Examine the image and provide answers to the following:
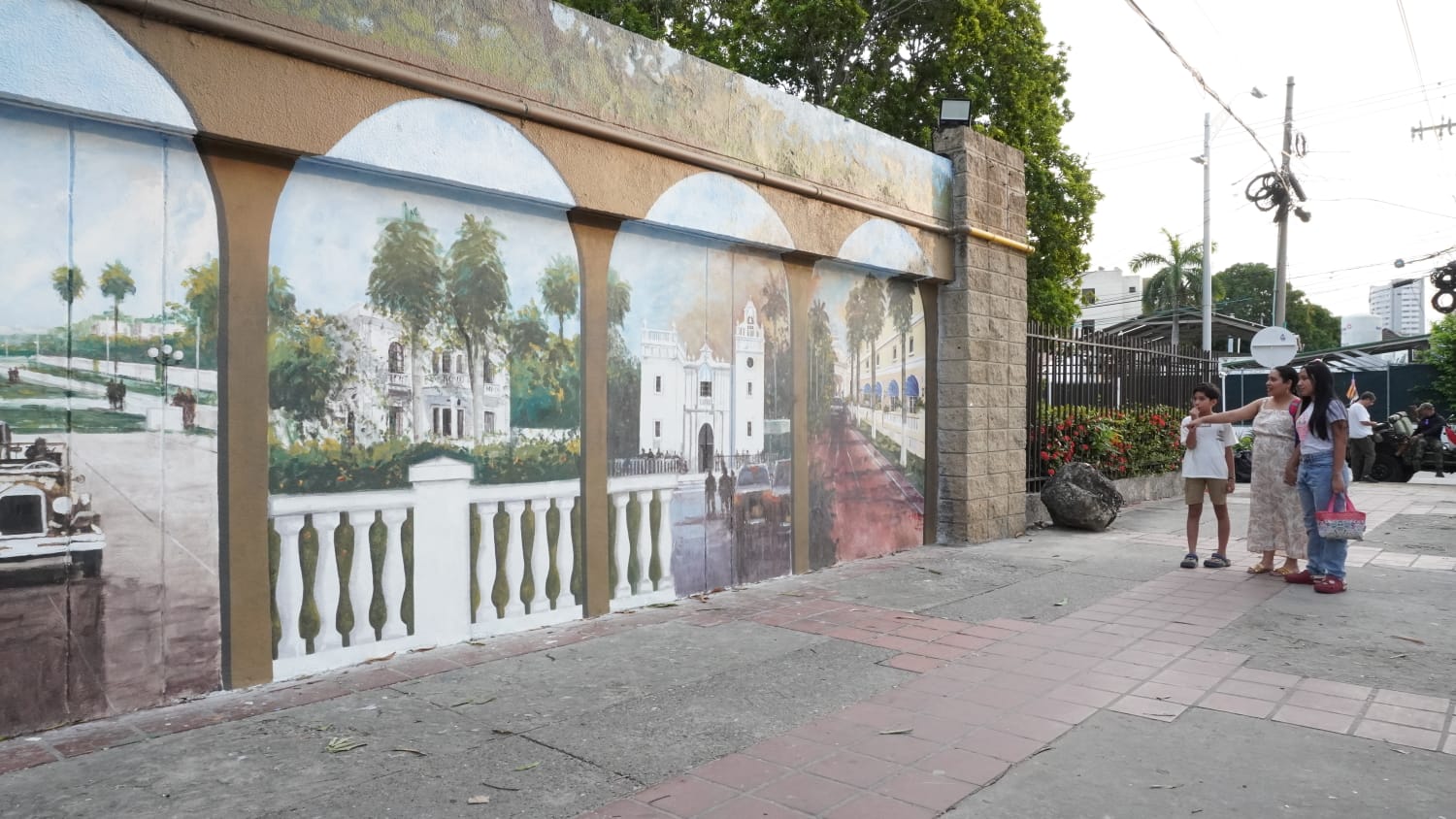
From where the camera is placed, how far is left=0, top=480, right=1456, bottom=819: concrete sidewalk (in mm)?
3008

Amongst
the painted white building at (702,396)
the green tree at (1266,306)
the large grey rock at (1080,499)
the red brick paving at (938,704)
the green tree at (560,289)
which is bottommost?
the red brick paving at (938,704)

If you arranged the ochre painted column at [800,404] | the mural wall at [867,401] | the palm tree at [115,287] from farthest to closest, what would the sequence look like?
the mural wall at [867,401], the ochre painted column at [800,404], the palm tree at [115,287]

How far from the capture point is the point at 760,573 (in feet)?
21.9

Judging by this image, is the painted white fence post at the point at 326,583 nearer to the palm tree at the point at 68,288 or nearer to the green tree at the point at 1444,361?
the palm tree at the point at 68,288

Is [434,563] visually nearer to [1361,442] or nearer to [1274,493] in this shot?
[1274,493]

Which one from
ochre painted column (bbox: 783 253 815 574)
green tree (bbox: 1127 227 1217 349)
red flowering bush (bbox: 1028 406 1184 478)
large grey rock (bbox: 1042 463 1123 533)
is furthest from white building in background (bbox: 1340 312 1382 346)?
ochre painted column (bbox: 783 253 815 574)

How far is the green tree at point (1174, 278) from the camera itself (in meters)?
38.9

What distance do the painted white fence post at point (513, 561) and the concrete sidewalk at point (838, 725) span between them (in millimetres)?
206

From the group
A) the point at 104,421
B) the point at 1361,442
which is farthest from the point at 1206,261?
the point at 104,421

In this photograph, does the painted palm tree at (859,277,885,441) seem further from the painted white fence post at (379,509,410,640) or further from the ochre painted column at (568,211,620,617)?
the painted white fence post at (379,509,410,640)

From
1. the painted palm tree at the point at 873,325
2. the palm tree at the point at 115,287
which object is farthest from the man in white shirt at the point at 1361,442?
the palm tree at the point at 115,287

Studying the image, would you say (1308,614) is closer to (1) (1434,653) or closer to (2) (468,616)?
(1) (1434,653)

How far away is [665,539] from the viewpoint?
596 cm

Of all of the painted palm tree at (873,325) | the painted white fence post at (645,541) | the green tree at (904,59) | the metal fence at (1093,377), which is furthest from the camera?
the green tree at (904,59)
